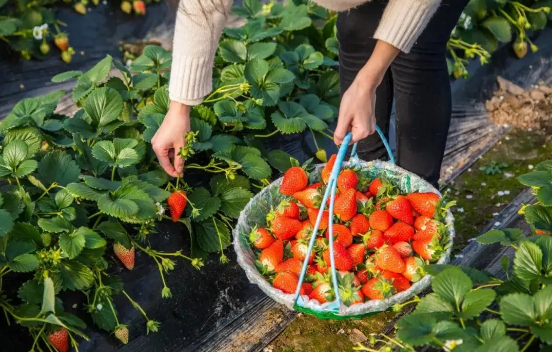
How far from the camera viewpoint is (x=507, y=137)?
2.99 m

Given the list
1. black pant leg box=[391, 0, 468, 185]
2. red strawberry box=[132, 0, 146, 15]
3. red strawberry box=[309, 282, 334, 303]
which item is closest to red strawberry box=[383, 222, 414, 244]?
red strawberry box=[309, 282, 334, 303]

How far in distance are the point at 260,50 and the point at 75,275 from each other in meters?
1.13

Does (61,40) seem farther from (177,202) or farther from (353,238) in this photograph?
(353,238)

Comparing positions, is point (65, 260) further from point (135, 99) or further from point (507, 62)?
point (507, 62)

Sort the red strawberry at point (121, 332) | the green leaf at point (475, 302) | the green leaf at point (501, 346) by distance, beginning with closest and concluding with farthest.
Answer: the green leaf at point (501, 346), the green leaf at point (475, 302), the red strawberry at point (121, 332)

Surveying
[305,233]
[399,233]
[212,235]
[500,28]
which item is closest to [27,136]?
[212,235]

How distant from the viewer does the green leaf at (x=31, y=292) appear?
1.74 meters

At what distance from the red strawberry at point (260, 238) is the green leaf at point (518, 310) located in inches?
28.0

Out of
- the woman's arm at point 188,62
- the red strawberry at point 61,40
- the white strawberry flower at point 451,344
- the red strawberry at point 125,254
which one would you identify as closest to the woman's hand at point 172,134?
the woman's arm at point 188,62

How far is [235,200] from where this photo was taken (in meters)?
2.14

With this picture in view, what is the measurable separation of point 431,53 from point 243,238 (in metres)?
0.73

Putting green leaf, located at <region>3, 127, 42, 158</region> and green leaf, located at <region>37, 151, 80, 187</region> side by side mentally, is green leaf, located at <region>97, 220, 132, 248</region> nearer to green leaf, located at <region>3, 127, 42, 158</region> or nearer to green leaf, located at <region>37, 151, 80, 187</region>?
green leaf, located at <region>37, 151, 80, 187</region>

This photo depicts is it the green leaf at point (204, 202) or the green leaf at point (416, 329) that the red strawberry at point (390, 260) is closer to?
the green leaf at point (416, 329)

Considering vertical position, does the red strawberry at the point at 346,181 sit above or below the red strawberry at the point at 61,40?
above
